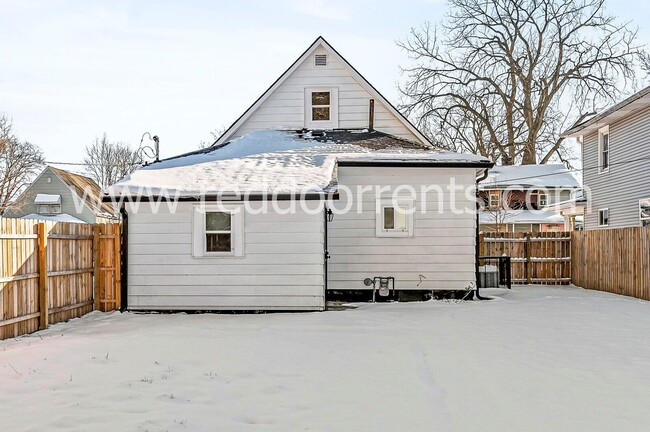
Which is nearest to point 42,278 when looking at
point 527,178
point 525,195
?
point 527,178

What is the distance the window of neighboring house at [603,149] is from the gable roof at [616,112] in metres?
0.28

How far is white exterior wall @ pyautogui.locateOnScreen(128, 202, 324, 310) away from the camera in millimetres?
10359

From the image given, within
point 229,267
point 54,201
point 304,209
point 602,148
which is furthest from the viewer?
point 54,201

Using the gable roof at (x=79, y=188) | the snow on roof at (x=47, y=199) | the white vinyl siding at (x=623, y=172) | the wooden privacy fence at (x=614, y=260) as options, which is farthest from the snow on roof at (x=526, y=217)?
the snow on roof at (x=47, y=199)

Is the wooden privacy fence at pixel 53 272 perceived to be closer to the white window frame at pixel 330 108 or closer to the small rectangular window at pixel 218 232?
the small rectangular window at pixel 218 232

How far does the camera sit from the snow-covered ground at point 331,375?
14.3 feet

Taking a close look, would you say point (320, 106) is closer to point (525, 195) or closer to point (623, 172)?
point (623, 172)

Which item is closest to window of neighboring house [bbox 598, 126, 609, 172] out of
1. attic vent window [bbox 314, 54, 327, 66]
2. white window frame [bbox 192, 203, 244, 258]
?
attic vent window [bbox 314, 54, 327, 66]

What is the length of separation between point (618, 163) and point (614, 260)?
5.58m

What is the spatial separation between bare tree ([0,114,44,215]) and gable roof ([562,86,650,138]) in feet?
108

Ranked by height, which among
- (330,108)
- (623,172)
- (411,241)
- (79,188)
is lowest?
(411,241)

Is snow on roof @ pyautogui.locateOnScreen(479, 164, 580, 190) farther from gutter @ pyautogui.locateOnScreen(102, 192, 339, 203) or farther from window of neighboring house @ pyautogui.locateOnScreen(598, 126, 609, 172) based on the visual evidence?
gutter @ pyautogui.locateOnScreen(102, 192, 339, 203)

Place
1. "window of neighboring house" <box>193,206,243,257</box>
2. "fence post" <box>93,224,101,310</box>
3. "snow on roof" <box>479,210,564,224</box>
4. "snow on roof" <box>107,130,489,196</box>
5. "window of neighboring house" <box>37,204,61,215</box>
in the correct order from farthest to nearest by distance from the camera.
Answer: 1. "window of neighboring house" <box>37,204,61,215</box>
2. "snow on roof" <box>479,210,564,224</box>
3. "fence post" <box>93,224,101,310</box>
4. "window of neighboring house" <box>193,206,243,257</box>
5. "snow on roof" <box>107,130,489,196</box>

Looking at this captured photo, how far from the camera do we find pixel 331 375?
569 cm
